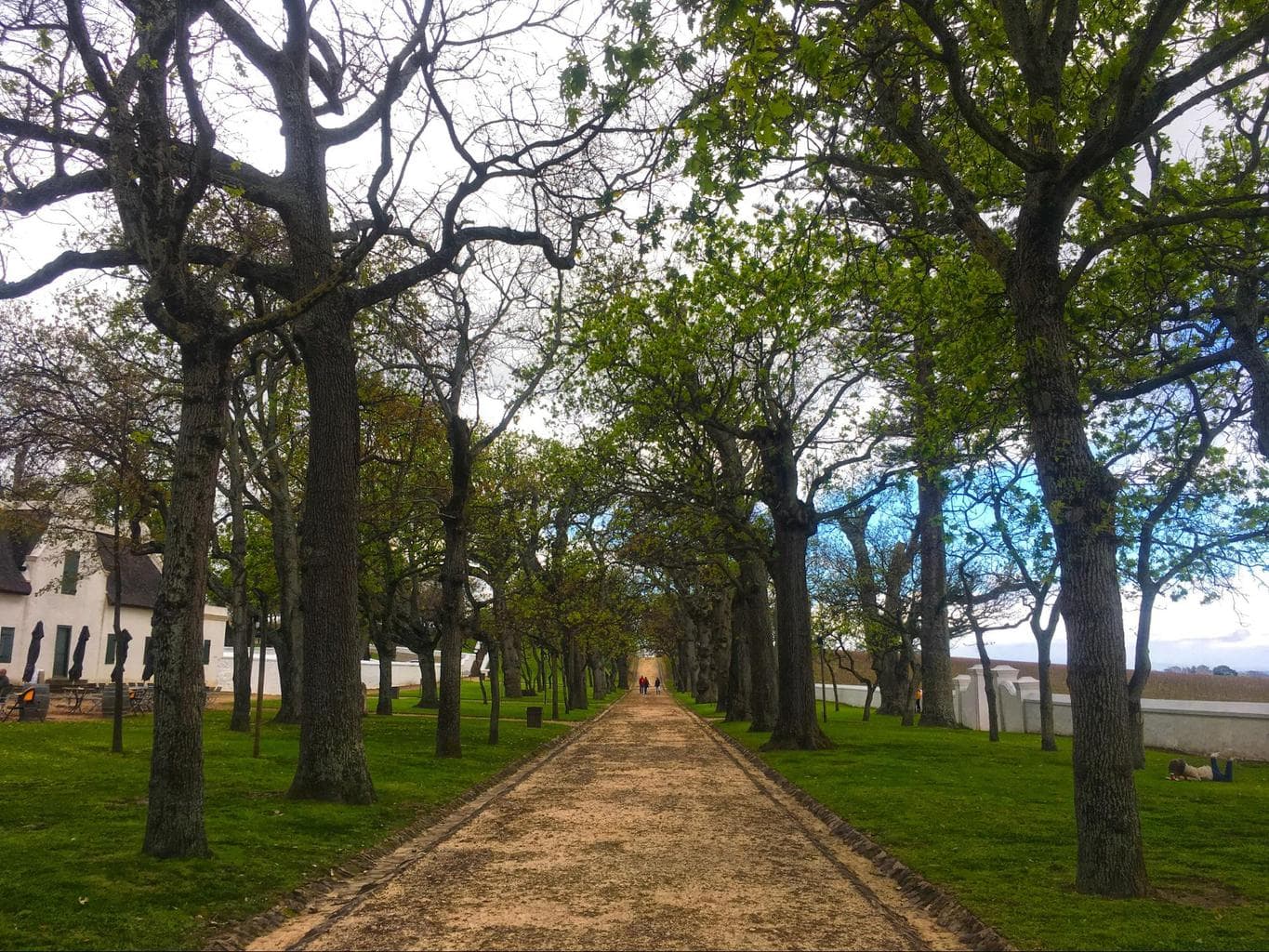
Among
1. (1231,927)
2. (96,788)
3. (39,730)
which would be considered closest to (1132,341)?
(1231,927)

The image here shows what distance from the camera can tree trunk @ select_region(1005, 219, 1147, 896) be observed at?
7.39m

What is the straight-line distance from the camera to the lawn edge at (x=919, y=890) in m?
6.40

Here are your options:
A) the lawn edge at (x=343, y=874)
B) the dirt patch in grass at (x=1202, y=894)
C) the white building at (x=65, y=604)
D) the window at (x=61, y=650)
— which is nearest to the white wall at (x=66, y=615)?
the white building at (x=65, y=604)

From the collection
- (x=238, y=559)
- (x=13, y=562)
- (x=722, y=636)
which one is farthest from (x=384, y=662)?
(x=13, y=562)

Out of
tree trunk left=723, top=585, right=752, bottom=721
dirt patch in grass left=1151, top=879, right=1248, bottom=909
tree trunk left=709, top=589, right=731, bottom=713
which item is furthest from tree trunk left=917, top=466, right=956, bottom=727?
dirt patch in grass left=1151, top=879, right=1248, bottom=909

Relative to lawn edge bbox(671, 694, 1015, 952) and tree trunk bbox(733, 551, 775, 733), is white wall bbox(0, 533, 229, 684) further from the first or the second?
lawn edge bbox(671, 694, 1015, 952)

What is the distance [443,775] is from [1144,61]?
512 inches

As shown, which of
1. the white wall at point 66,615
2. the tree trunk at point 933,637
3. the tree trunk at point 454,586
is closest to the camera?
the tree trunk at point 454,586

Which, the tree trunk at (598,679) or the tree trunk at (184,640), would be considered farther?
the tree trunk at (598,679)

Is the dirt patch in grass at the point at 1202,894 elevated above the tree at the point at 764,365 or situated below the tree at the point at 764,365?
below

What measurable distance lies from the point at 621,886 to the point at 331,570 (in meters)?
5.95

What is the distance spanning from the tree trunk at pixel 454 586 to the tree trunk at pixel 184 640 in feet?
29.0

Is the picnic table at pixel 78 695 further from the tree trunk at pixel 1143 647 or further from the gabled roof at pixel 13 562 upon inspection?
the tree trunk at pixel 1143 647

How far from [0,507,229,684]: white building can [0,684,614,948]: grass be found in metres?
18.1
